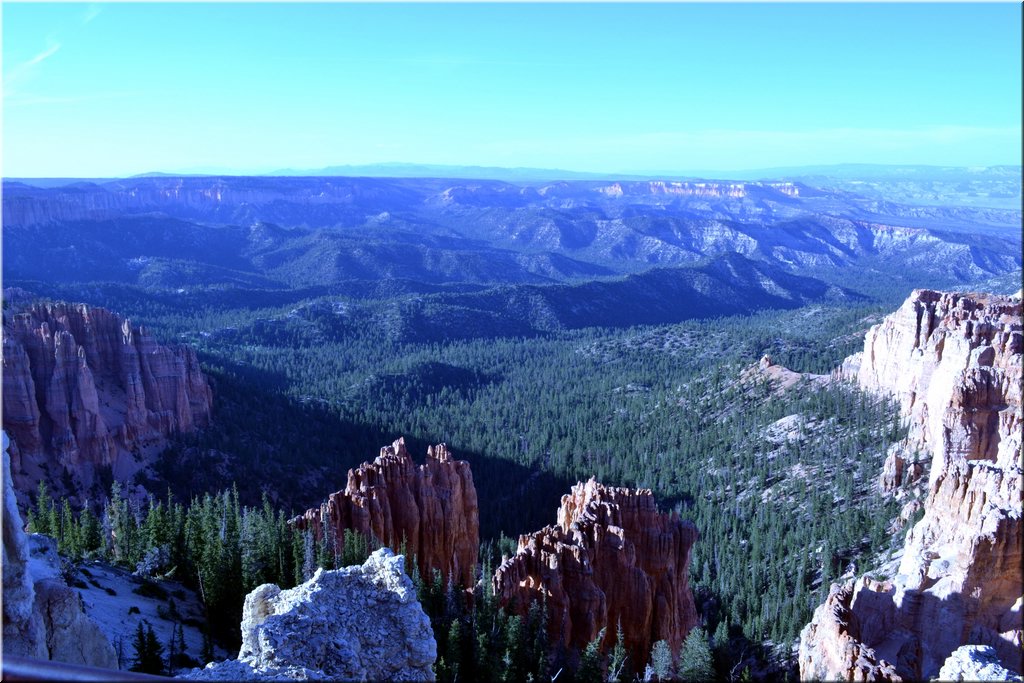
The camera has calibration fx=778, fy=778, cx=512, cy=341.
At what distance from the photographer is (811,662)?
83.3 feet

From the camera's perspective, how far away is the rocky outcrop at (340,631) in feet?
48.9

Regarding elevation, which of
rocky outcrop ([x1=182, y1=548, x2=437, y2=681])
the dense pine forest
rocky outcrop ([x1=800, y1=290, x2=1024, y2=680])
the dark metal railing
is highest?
the dark metal railing

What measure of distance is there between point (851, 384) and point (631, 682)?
1859 inches

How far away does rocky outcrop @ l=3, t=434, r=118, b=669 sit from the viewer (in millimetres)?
15219

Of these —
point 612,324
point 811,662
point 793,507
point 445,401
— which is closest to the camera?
point 811,662

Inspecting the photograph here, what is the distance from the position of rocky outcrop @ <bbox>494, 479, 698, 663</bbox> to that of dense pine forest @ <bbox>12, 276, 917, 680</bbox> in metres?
1.69

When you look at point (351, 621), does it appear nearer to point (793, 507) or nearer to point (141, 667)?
point (141, 667)

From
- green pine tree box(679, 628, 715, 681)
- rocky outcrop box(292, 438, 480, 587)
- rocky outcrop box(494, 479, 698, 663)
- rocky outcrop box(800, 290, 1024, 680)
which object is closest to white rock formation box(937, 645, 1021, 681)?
rocky outcrop box(800, 290, 1024, 680)

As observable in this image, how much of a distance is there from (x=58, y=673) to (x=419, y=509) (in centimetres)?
3454

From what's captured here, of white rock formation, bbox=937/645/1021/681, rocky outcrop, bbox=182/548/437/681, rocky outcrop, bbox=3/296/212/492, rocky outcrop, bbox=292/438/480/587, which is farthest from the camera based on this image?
rocky outcrop, bbox=3/296/212/492

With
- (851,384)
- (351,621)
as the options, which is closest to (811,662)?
(351,621)

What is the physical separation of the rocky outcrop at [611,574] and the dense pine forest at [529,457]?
1689 mm

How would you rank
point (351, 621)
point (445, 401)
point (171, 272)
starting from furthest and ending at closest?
point (171, 272)
point (445, 401)
point (351, 621)

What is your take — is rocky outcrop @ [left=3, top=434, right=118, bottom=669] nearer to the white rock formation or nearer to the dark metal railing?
the dark metal railing
